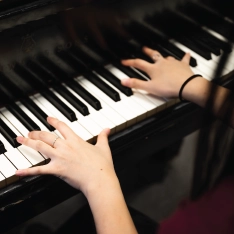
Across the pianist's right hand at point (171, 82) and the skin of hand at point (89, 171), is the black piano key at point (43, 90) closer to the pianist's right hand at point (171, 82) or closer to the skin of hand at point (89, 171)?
the skin of hand at point (89, 171)

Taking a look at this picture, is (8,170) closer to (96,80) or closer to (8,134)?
(8,134)

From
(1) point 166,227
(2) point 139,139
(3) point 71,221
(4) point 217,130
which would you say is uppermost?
(4) point 217,130

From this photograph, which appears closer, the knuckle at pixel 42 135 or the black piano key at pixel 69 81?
the knuckle at pixel 42 135

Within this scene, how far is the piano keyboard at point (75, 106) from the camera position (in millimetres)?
1314

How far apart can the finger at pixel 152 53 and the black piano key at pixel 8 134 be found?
599mm

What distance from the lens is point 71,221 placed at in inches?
57.6

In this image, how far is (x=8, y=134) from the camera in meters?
1.34

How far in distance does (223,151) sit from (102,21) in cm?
64

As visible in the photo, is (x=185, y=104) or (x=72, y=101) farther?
(x=185, y=104)

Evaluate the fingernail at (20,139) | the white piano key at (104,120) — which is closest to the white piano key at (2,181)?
the fingernail at (20,139)

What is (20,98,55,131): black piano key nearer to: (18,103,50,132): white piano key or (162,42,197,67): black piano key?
(18,103,50,132): white piano key

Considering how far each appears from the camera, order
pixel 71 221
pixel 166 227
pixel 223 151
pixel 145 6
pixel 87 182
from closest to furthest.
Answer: pixel 166 227 < pixel 223 151 < pixel 87 182 < pixel 71 221 < pixel 145 6

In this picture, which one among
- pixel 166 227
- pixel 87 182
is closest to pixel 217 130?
pixel 166 227

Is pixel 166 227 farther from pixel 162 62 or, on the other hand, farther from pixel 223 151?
pixel 162 62
